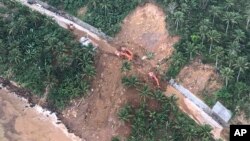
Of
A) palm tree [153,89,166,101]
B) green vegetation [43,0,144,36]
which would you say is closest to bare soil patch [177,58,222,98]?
palm tree [153,89,166,101]

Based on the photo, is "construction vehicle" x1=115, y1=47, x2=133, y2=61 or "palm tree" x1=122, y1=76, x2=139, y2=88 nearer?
"palm tree" x1=122, y1=76, x2=139, y2=88

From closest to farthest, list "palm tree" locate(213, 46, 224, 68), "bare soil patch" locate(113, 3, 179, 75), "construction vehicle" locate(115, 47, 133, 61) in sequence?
1. "palm tree" locate(213, 46, 224, 68)
2. "construction vehicle" locate(115, 47, 133, 61)
3. "bare soil patch" locate(113, 3, 179, 75)

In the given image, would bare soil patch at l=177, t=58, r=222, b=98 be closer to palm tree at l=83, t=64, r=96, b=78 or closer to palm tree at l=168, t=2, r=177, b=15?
palm tree at l=168, t=2, r=177, b=15

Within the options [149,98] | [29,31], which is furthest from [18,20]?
[149,98]

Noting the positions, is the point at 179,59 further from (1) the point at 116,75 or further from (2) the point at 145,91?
(1) the point at 116,75

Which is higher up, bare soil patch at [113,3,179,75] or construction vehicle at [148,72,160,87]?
bare soil patch at [113,3,179,75]

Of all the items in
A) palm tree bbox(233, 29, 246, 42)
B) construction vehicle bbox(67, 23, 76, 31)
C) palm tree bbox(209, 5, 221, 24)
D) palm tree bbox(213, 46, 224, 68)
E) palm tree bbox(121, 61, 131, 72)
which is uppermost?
palm tree bbox(209, 5, 221, 24)

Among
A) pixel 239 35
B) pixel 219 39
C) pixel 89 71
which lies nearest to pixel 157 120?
pixel 89 71
